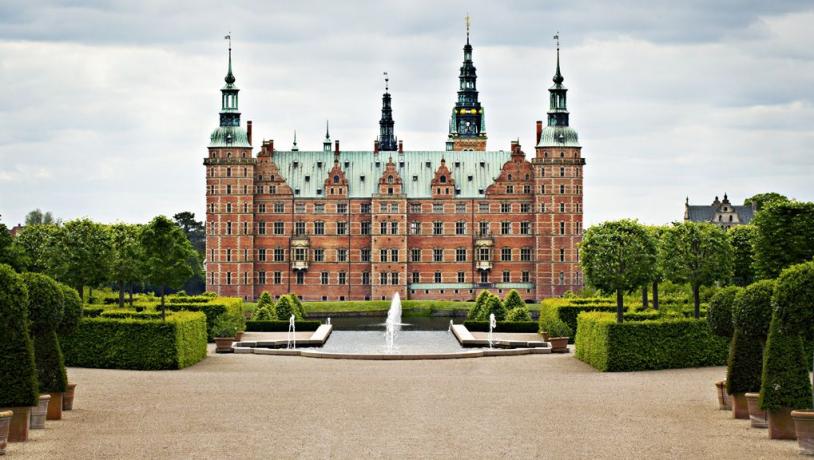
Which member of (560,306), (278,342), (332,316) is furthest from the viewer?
(332,316)

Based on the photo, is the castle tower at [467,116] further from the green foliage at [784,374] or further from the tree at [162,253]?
the green foliage at [784,374]

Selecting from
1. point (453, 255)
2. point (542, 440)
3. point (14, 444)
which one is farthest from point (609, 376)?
point (453, 255)

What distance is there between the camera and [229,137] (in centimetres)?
9862

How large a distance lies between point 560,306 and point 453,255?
52300 millimetres

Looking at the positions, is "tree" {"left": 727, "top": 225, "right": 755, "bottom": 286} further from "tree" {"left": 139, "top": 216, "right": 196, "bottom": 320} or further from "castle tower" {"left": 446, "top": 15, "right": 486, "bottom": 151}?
"castle tower" {"left": 446, "top": 15, "right": 486, "bottom": 151}

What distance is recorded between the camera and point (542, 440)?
21.3 meters

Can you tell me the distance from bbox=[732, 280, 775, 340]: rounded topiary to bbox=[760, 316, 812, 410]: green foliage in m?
1.12

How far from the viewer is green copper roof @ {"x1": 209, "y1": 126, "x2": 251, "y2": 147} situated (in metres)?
98.4

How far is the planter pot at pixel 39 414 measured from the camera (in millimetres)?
22406

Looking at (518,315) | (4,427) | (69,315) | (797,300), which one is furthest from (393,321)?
(4,427)

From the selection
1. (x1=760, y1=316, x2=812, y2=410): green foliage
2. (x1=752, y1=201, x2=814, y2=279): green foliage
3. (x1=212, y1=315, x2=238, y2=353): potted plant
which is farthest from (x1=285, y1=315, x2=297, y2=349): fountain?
(x1=760, y1=316, x2=812, y2=410): green foliage

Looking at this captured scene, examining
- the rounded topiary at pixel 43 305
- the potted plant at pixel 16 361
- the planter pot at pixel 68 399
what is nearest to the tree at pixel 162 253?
the planter pot at pixel 68 399

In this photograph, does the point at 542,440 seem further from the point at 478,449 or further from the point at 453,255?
the point at 453,255

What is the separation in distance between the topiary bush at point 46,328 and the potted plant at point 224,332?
18027mm
